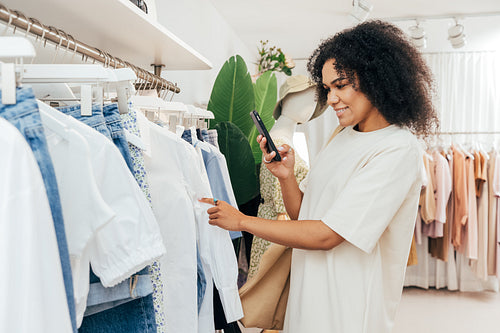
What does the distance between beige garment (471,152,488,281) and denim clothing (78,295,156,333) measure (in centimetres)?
430

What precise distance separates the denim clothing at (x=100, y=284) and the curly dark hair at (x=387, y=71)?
77cm

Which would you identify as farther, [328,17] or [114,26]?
[328,17]

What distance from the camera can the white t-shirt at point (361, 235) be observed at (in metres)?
1.34

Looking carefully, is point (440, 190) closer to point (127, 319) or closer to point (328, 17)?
point (328, 17)

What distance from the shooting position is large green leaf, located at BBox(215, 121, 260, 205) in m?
2.32

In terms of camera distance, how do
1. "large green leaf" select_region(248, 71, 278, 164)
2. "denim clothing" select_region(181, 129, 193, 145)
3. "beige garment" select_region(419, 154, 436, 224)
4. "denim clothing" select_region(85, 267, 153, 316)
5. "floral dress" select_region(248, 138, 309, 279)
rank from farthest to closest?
"beige garment" select_region(419, 154, 436, 224), "large green leaf" select_region(248, 71, 278, 164), "floral dress" select_region(248, 138, 309, 279), "denim clothing" select_region(181, 129, 193, 145), "denim clothing" select_region(85, 267, 153, 316)

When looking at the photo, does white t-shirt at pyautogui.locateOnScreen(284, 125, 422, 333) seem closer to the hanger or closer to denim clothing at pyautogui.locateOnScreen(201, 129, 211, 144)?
denim clothing at pyautogui.locateOnScreen(201, 129, 211, 144)

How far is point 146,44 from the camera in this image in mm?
1627

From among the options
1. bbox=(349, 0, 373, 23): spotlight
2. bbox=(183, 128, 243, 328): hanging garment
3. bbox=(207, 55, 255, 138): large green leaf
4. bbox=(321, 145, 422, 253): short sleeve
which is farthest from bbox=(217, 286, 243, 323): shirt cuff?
bbox=(349, 0, 373, 23): spotlight

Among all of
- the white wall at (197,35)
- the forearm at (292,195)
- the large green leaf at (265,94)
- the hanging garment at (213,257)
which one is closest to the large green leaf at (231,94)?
the white wall at (197,35)

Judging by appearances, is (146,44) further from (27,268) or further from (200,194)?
(27,268)

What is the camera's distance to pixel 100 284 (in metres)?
0.88

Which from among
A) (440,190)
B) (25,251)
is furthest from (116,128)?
(440,190)

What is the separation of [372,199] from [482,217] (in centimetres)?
379
